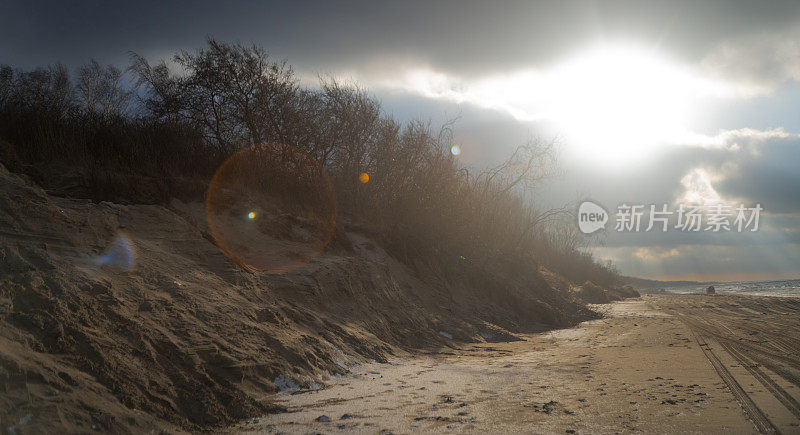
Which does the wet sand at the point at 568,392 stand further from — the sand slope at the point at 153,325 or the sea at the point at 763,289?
the sea at the point at 763,289

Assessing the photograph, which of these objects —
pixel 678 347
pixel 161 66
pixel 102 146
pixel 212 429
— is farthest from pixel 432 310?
pixel 161 66

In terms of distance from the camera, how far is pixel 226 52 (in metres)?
14.1

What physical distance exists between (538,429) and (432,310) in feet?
21.0

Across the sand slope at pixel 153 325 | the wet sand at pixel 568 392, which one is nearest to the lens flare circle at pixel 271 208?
the sand slope at pixel 153 325

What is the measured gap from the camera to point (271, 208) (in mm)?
9648

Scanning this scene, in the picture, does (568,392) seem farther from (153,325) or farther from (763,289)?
(763,289)

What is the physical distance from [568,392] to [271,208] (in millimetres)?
7137

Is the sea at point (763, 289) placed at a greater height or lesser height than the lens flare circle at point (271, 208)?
lesser

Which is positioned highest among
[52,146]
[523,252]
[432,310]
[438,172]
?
[438,172]

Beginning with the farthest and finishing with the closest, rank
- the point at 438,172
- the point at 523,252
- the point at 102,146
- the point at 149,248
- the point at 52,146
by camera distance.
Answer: the point at 523,252, the point at 438,172, the point at 102,146, the point at 52,146, the point at 149,248

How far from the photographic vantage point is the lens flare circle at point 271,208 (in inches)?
314

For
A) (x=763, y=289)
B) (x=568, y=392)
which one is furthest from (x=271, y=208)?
(x=763, y=289)

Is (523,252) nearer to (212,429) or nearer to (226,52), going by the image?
(226,52)

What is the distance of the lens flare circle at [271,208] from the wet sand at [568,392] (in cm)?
321
